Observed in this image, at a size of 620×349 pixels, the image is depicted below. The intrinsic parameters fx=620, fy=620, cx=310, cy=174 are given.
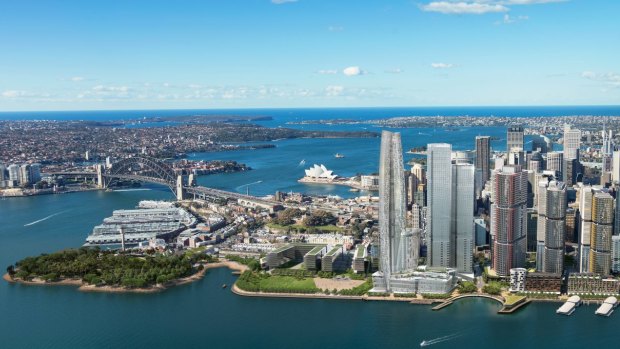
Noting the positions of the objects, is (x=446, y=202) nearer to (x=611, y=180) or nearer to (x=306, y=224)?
(x=306, y=224)

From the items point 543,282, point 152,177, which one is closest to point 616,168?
point 543,282

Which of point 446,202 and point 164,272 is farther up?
point 446,202

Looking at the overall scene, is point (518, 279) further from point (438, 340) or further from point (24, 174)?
point (24, 174)

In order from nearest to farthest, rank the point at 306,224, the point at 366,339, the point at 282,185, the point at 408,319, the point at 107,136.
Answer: the point at 366,339
the point at 408,319
the point at 306,224
the point at 282,185
the point at 107,136

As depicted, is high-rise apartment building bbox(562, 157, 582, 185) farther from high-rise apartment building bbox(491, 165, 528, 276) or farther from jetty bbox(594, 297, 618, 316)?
jetty bbox(594, 297, 618, 316)

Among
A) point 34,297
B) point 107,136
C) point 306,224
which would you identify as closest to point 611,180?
point 306,224

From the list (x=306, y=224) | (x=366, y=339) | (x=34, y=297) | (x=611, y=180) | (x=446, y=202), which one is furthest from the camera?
(x=611, y=180)

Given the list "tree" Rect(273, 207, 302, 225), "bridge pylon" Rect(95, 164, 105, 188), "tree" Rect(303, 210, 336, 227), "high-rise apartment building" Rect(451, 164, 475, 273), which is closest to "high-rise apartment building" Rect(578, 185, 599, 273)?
"high-rise apartment building" Rect(451, 164, 475, 273)
